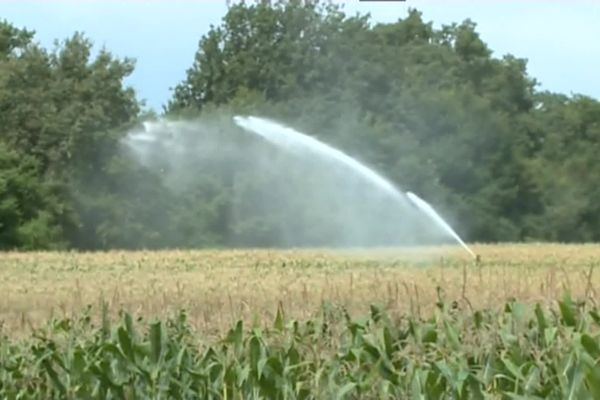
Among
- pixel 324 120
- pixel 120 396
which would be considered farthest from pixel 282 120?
pixel 120 396

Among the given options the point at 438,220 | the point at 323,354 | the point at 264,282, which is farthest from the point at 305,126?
the point at 323,354

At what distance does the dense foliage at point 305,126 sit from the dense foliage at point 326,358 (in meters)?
38.0

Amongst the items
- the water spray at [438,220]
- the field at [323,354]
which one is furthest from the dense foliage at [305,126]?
the field at [323,354]

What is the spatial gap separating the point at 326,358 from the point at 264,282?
10351 mm

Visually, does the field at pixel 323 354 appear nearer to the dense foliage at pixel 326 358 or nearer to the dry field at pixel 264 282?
the dense foliage at pixel 326 358

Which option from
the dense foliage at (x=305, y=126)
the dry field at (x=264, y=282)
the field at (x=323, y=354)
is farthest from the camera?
the dense foliage at (x=305, y=126)

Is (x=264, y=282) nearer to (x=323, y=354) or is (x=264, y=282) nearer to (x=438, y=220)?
(x=438, y=220)

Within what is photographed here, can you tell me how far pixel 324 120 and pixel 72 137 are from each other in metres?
9.75

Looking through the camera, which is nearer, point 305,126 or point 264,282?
point 264,282

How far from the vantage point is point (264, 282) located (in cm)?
1852

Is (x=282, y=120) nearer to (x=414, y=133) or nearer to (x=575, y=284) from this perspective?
(x=414, y=133)

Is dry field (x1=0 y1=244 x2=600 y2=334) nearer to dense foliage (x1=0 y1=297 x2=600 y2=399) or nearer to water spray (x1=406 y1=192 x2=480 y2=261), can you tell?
water spray (x1=406 y1=192 x2=480 y2=261)

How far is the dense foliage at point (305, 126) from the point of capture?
160 feet

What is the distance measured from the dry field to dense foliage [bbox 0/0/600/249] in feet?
59.5
